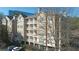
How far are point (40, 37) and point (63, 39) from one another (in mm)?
249

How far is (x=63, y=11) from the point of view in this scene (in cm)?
529

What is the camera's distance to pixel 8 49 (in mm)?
5277

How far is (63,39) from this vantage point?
5277mm

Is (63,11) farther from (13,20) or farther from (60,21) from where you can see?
(13,20)

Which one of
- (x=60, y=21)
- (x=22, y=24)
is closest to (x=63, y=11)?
(x=60, y=21)

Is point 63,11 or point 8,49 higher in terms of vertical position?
point 63,11
